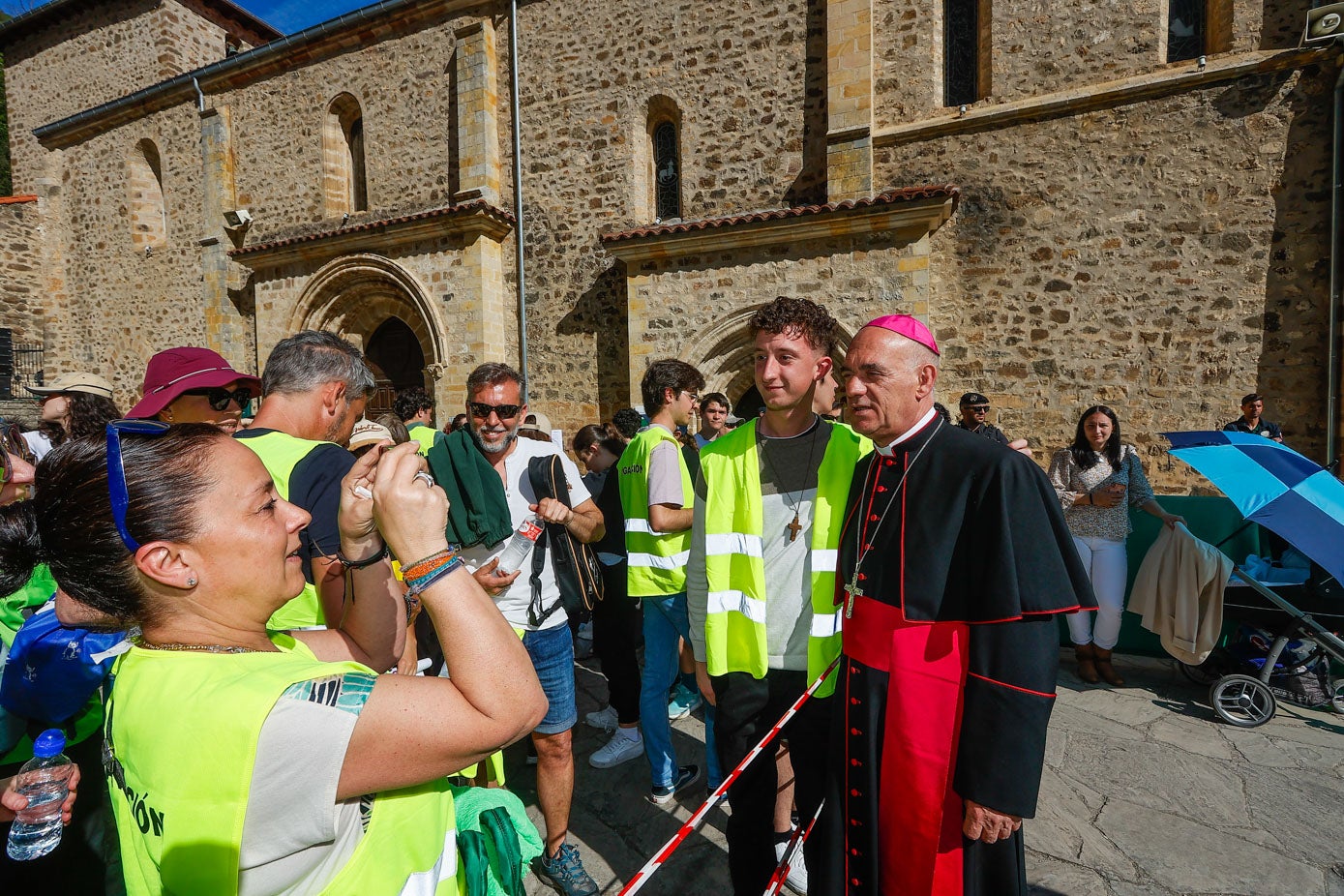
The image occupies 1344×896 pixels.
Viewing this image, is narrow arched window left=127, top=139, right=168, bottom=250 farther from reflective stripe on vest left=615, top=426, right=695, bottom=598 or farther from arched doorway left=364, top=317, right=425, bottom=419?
reflective stripe on vest left=615, top=426, right=695, bottom=598

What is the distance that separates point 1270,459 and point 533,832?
4606 millimetres

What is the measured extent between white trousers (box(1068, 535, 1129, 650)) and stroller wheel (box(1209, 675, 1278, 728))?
0.63m

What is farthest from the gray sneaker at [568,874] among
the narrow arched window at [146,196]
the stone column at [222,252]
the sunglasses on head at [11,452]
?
the narrow arched window at [146,196]

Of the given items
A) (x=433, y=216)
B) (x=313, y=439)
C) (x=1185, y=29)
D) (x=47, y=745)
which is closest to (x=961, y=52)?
(x=1185, y=29)

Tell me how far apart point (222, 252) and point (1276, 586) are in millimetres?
15643

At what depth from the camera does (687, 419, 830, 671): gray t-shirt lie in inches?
89.8

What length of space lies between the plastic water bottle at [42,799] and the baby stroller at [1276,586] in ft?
16.7

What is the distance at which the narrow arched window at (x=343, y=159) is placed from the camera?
1130cm

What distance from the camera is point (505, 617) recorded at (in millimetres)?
2115

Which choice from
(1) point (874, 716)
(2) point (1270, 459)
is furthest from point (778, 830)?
(2) point (1270, 459)

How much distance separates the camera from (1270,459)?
3.79m

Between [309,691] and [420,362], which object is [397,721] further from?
[420,362]

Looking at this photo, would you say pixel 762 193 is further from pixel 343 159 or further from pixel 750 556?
pixel 343 159

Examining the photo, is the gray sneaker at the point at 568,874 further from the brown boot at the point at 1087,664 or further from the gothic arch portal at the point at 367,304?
the gothic arch portal at the point at 367,304
